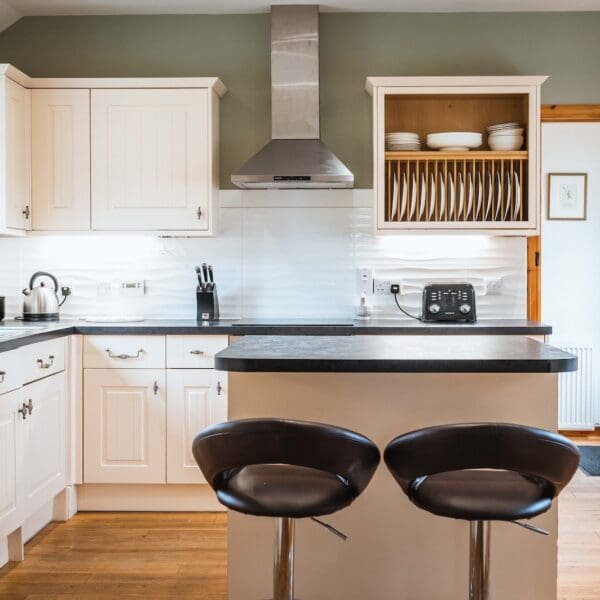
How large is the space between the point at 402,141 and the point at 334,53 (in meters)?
0.72

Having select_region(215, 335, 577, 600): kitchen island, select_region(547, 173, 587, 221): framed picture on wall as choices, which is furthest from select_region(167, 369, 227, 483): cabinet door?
select_region(547, 173, 587, 221): framed picture on wall

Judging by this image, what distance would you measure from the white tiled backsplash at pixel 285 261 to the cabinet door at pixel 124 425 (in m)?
0.69

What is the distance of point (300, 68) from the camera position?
3912mm

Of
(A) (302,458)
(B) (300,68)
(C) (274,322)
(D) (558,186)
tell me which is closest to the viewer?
(A) (302,458)

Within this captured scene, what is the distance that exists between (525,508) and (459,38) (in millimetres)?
3213

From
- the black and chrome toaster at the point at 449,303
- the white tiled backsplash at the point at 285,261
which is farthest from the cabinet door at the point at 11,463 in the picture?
the black and chrome toaster at the point at 449,303

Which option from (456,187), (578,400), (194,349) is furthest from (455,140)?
(578,400)

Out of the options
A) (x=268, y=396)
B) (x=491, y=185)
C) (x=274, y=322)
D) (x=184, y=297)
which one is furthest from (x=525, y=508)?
(x=184, y=297)

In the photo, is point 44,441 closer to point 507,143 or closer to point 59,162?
point 59,162

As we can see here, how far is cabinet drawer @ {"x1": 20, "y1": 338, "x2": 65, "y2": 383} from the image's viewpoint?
3.01 meters

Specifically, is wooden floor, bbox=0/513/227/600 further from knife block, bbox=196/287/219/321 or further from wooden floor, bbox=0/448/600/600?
knife block, bbox=196/287/219/321

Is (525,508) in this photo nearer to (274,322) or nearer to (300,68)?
(274,322)

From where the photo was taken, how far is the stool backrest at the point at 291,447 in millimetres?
1604

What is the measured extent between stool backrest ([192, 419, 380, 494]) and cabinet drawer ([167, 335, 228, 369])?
73.6 inches
